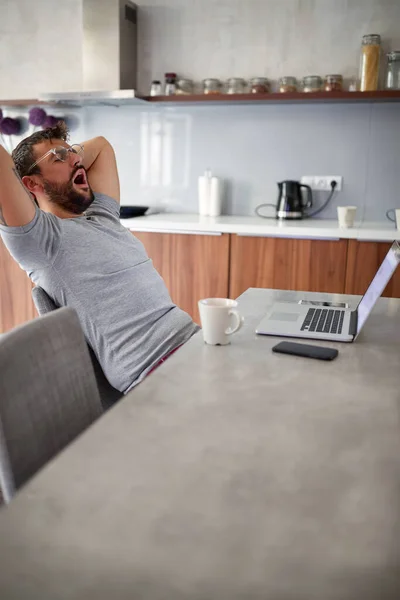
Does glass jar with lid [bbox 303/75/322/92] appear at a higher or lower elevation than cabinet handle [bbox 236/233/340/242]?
higher

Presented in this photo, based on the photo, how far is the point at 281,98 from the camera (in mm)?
3412

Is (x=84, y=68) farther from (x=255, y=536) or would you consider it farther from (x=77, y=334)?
(x=255, y=536)

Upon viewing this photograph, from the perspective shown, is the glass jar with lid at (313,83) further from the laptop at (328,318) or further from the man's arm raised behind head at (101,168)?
the laptop at (328,318)

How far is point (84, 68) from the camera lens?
12.1ft

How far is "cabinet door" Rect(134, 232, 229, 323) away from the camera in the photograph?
3381 millimetres

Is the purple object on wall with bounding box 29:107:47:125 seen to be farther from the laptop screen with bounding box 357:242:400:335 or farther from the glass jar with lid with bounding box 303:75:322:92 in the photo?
the laptop screen with bounding box 357:242:400:335

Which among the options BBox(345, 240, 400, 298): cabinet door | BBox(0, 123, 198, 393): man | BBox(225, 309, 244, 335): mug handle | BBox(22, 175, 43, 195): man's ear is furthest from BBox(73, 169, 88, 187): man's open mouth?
BBox(345, 240, 400, 298): cabinet door

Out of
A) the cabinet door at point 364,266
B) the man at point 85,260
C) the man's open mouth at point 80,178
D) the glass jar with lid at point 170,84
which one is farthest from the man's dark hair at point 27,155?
the glass jar with lid at point 170,84

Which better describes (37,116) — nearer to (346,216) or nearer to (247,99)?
(247,99)

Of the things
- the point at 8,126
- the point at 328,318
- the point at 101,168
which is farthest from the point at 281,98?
the point at 328,318

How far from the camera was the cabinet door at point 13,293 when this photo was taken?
374cm

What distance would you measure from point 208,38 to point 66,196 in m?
2.28

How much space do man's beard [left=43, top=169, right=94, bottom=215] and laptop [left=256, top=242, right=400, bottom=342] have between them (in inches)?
29.4

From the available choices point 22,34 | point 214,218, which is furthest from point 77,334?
point 22,34
